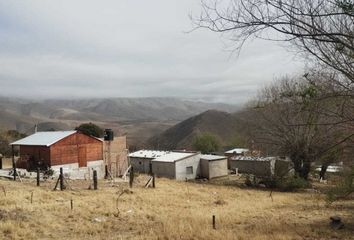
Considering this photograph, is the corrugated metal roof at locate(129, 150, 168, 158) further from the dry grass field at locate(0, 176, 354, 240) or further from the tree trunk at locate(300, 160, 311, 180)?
the dry grass field at locate(0, 176, 354, 240)

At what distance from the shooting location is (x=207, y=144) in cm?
8469

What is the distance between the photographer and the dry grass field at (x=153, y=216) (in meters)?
16.0

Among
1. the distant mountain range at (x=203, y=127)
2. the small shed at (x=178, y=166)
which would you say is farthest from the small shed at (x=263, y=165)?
the distant mountain range at (x=203, y=127)

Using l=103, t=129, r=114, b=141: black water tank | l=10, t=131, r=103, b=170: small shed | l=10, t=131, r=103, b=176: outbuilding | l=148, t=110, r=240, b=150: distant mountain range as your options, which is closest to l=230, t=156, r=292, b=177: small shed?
l=103, t=129, r=114, b=141: black water tank

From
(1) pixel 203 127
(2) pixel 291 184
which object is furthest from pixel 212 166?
(1) pixel 203 127

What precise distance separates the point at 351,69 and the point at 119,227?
1122 centimetres

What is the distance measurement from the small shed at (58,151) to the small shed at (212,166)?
14.3m

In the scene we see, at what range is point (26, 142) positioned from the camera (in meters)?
44.6

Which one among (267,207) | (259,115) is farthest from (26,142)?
(267,207)

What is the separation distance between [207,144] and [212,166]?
2959cm

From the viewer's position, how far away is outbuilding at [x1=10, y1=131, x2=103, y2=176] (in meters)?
42.6

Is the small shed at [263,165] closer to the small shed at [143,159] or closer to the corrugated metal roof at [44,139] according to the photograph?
the small shed at [143,159]

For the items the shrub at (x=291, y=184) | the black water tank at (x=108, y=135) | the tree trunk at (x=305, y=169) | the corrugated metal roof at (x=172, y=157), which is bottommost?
the shrub at (x=291, y=184)

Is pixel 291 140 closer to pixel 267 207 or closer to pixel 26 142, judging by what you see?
pixel 267 207
